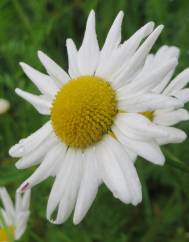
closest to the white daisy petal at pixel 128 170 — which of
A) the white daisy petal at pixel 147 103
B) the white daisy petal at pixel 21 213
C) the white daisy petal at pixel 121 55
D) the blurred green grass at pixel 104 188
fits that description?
the white daisy petal at pixel 147 103

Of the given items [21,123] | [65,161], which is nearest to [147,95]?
[65,161]

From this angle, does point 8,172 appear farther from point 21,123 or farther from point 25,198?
point 21,123

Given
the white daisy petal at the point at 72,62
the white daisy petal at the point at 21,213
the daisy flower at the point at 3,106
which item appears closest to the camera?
the white daisy petal at the point at 72,62

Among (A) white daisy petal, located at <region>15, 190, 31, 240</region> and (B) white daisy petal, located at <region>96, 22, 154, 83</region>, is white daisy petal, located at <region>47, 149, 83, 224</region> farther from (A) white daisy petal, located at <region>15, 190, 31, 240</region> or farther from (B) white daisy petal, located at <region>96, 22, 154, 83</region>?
(A) white daisy petal, located at <region>15, 190, 31, 240</region>

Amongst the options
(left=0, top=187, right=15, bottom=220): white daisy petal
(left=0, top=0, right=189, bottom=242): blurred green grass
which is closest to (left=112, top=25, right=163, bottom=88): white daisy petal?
(left=0, top=0, right=189, bottom=242): blurred green grass

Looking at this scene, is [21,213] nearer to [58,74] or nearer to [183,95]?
[58,74]

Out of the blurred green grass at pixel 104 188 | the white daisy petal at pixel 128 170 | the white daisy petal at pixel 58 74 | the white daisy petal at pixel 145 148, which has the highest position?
the white daisy petal at pixel 58 74

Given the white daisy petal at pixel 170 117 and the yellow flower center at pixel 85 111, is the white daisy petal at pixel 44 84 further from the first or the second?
the white daisy petal at pixel 170 117
